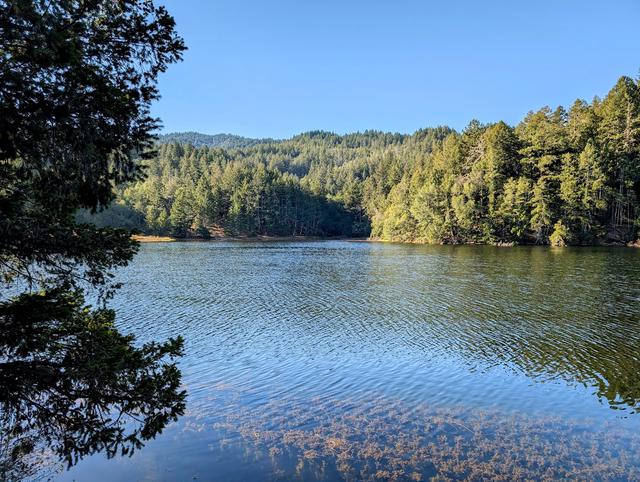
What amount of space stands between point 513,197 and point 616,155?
1941 cm

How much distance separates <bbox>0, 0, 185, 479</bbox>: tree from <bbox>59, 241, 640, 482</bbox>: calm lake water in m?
3.70

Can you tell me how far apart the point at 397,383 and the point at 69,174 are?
43.2ft

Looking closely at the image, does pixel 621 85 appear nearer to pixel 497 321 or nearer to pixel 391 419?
pixel 497 321

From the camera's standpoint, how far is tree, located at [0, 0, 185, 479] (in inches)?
255

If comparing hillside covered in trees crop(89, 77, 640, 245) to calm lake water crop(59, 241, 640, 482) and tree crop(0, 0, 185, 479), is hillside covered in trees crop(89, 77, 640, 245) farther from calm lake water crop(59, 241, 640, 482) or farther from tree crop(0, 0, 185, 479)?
tree crop(0, 0, 185, 479)

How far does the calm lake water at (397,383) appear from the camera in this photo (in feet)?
34.5

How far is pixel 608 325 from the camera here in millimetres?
24172

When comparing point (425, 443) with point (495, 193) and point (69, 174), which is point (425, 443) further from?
point (495, 193)

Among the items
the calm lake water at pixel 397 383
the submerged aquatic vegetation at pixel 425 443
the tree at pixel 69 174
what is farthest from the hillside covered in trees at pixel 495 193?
the tree at pixel 69 174

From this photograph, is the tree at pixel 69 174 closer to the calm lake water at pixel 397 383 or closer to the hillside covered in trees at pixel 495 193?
the calm lake water at pixel 397 383

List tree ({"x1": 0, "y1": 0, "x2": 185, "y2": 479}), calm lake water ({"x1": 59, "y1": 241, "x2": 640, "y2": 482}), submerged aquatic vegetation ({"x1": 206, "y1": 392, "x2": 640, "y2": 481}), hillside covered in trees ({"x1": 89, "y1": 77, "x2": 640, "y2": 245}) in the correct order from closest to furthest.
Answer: tree ({"x1": 0, "y1": 0, "x2": 185, "y2": 479})
submerged aquatic vegetation ({"x1": 206, "y1": 392, "x2": 640, "y2": 481})
calm lake water ({"x1": 59, "y1": 241, "x2": 640, "y2": 482})
hillside covered in trees ({"x1": 89, "y1": 77, "x2": 640, "y2": 245})

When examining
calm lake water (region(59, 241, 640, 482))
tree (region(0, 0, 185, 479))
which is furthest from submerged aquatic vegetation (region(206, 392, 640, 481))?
tree (region(0, 0, 185, 479))

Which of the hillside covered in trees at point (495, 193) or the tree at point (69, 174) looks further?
the hillside covered in trees at point (495, 193)

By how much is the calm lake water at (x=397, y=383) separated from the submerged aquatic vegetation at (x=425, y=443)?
5 centimetres
